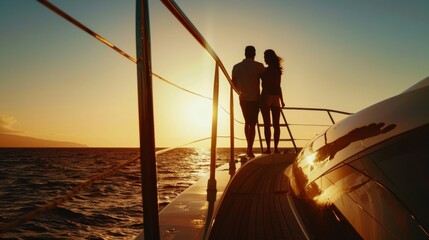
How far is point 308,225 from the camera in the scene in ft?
5.06

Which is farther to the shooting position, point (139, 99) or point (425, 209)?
point (139, 99)

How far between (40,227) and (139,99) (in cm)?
1307

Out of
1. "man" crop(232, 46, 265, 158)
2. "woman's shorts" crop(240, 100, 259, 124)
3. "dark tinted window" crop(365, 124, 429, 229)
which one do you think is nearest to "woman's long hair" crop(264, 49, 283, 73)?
"man" crop(232, 46, 265, 158)

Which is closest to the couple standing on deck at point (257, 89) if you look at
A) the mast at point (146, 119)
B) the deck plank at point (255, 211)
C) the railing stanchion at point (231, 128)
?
the railing stanchion at point (231, 128)

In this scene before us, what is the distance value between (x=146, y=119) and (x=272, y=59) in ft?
15.0

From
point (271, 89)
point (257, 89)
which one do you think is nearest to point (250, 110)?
point (257, 89)

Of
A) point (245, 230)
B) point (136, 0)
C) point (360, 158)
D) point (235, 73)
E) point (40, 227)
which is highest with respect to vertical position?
point (235, 73)

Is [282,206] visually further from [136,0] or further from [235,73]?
[235,73]

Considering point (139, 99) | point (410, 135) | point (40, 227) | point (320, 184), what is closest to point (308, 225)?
point (320, 184)

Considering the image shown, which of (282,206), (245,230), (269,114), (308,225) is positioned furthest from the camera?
(269,114)

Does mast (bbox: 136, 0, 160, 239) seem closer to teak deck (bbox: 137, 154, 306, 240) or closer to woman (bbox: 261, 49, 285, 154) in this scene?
teak deck (bbox: 137, 154, 306, 240)

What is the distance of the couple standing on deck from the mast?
12.8ft

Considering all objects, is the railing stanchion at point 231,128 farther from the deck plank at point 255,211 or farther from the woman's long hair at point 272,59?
the woman's long hair at point 272,59

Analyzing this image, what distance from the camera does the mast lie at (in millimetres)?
1001
